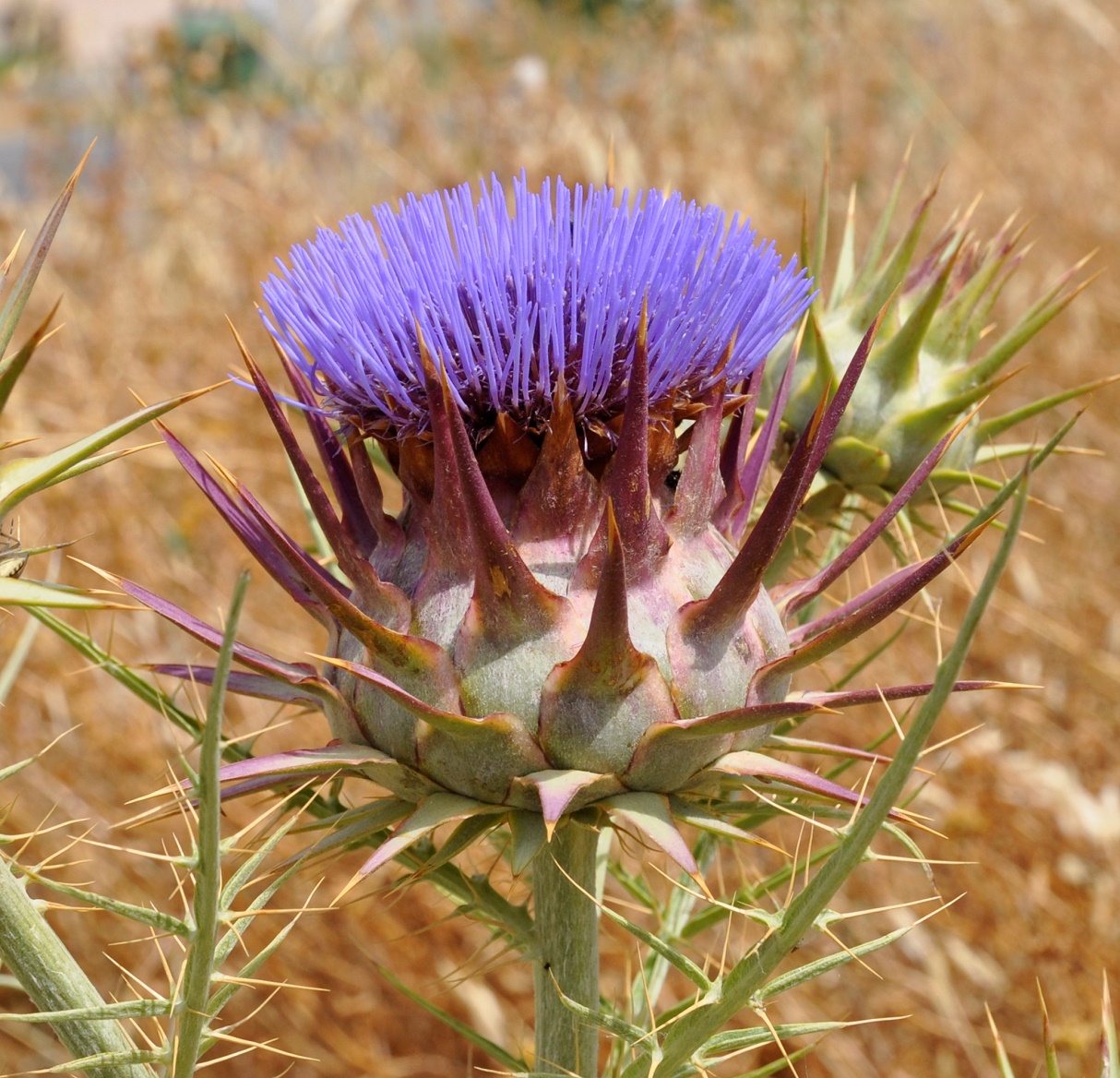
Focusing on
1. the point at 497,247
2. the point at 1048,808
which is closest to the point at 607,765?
the point at 497,247

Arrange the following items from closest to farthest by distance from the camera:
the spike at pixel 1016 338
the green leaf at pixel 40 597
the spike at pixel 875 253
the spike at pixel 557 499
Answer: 1. the green leaf at pixel 40 597
2. the spike at pixel 557 499
3. the spike at pixel 1016 338
4. the spike at pixel 875 253

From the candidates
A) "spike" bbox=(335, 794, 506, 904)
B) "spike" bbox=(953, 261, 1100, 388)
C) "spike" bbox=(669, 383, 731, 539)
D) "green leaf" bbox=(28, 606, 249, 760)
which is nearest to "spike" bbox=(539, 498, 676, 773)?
"spike" bbox=(335, 794, 506, 904)

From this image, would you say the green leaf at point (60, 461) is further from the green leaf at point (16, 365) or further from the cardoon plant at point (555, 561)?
the cardoon plant at point (555, 561)

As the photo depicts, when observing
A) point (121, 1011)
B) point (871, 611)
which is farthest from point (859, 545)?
point (121, 1011)

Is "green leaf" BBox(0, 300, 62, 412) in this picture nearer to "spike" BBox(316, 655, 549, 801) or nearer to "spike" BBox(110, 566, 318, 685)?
"spike" BBox(110, 566, 318, 685)

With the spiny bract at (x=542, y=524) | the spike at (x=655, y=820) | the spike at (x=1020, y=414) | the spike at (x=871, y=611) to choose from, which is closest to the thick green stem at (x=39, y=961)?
the spiny bract at (x=542, y=524)

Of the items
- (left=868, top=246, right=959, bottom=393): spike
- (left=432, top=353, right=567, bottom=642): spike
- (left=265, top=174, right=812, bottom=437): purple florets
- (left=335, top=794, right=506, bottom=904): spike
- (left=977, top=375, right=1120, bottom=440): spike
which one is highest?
(left=868, top=246, right=959, bottom=393): spike

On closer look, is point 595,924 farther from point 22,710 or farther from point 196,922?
point 22,710
